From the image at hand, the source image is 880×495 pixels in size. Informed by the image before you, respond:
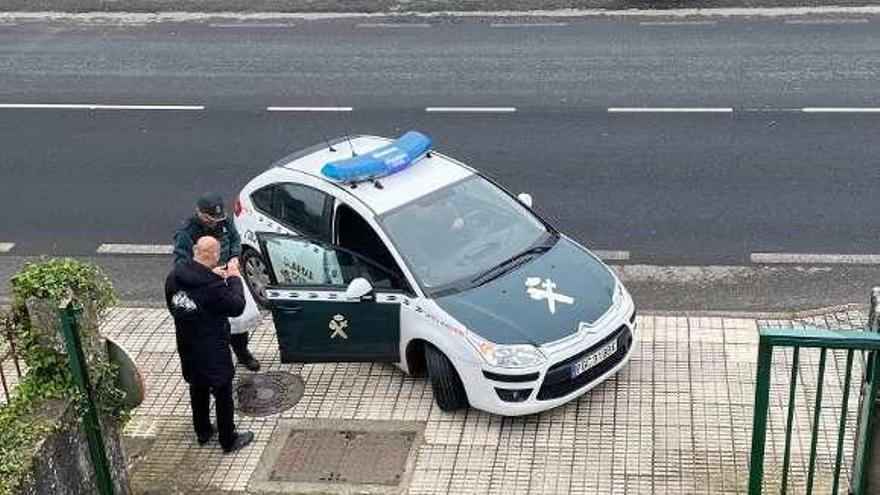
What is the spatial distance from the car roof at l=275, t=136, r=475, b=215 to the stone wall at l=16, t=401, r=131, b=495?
2812 mm

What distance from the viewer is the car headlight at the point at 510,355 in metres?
7.43

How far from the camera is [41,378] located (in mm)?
6254

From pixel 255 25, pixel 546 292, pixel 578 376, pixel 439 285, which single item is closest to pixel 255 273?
pixel 439 285

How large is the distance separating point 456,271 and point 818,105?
306 inches

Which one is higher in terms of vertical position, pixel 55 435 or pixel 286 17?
pixel 55 435

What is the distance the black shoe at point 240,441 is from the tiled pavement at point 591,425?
74mm

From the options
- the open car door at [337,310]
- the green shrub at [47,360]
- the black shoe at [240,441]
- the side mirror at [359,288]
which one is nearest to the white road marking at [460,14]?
the open car door at [337,310]

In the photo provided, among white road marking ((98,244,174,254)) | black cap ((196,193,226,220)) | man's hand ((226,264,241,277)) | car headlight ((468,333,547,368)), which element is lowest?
white road marking ((98,244,174,254))

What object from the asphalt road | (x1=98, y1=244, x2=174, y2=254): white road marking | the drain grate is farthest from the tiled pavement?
(x1=98, y1=244, x2=174, y2=254): white road marking

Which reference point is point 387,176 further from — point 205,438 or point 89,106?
point 89,106

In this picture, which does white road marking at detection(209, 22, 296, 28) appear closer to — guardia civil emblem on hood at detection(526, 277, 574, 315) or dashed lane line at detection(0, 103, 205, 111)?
dashed lane line at detection(0, 103, 205, 111)

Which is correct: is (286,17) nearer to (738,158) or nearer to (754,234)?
(738,158)

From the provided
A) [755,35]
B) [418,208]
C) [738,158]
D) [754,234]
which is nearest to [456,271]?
[418,208]

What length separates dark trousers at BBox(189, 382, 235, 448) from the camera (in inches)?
292
